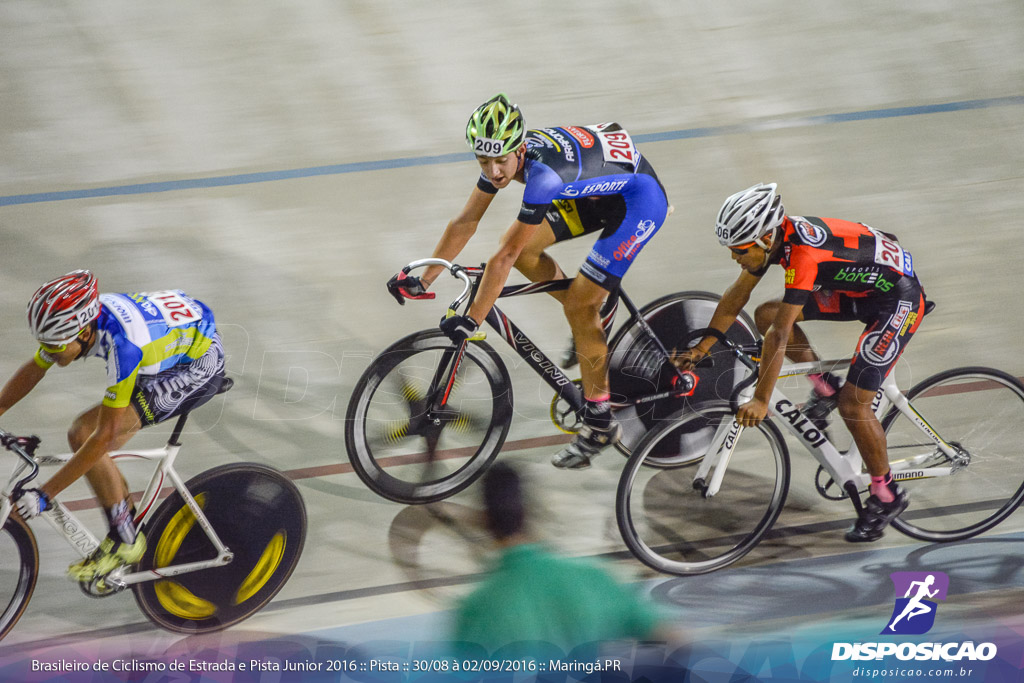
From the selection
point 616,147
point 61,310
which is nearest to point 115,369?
point 61,310

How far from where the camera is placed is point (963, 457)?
3.68m

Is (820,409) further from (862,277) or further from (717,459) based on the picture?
(862,277)

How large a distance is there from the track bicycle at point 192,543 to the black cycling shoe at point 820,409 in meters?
2.00

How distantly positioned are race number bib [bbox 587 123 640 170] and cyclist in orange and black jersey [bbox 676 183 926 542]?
51 centimetres

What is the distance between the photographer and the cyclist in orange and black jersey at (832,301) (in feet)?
10.3

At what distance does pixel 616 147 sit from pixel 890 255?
110 centimetres

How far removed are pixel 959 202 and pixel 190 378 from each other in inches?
178

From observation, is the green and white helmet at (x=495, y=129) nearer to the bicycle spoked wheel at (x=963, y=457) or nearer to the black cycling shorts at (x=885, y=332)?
the black cycling shorts at (x=885, y=332)

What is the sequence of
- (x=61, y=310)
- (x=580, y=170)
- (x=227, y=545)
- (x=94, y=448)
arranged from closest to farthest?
(x=61, y=310) → (x=94, y=448) → (x=227, y=545) → (x=580, y=170)

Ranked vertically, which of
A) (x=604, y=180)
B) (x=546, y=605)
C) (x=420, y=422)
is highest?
(x=604, y=180)

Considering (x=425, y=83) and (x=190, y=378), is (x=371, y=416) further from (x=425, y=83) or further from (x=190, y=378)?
(x=425, y=83)

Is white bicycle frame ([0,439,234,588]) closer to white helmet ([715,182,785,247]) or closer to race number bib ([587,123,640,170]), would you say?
race number bib ([587,123,640,170])

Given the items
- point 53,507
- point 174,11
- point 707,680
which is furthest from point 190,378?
point 174,11

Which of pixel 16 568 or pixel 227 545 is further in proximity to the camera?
pixel 227 545
